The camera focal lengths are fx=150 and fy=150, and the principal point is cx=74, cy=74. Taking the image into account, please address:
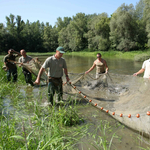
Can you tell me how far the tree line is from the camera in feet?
107

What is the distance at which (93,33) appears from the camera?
46.4 meters

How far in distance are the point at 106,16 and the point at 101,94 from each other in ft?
140

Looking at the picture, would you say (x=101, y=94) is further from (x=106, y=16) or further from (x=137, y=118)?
(x=106, y=16)

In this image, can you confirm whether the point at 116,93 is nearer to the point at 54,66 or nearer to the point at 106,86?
the point at 106,86

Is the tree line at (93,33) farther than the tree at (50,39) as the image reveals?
No

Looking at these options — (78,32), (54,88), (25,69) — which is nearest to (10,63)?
(25,69)

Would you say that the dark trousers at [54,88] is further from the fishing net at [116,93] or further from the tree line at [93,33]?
the tree line at [93,33]

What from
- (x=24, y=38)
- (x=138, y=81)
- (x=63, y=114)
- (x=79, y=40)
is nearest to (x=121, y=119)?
(x=63, y=114)

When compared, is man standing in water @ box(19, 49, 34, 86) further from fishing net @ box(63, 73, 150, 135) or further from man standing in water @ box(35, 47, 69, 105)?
man standing in water @ box(35, 47, 69, 105)

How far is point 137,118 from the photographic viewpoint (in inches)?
115

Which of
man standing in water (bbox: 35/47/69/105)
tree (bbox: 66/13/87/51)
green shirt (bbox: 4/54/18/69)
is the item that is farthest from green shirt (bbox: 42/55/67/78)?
tree (bbox: 66/13/87/51)

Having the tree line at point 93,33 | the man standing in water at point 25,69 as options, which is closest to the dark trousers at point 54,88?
the man standing in water at point 25,69

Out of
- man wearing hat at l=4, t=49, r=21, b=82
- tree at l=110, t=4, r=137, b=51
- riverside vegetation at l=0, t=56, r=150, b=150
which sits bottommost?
riverside vegetation at l=0, t=56, r=150, b=150

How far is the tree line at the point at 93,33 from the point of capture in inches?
A: 1280
